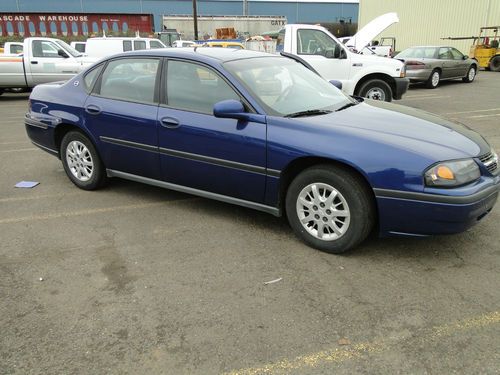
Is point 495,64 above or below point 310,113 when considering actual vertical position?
below

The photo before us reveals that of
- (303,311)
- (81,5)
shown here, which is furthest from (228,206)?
(81,5)

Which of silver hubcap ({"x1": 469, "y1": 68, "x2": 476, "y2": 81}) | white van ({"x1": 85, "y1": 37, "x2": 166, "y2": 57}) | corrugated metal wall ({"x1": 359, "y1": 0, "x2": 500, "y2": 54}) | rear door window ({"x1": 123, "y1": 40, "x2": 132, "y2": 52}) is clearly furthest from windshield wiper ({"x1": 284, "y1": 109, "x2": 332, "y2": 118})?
corrugated metal wall ({"x1": 359, "y1": 0, "x2": 500, "y2": 54})

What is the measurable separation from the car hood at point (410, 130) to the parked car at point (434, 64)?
41.1 feet

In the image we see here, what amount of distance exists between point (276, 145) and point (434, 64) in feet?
46.1

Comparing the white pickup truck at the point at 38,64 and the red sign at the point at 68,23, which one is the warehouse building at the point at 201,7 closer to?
the red sign at the point at 68,23

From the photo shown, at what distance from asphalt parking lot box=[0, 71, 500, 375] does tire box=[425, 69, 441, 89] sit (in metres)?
13.1

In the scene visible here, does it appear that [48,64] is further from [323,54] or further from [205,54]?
[205,54]

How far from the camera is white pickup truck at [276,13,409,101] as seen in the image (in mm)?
10117

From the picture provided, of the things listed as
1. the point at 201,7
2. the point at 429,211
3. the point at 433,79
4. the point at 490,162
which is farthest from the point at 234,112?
the point at 201,7

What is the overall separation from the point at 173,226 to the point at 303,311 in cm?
173

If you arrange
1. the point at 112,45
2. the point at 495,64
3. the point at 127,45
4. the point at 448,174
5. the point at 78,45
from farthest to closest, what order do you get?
the point at 495,64, the point at 78,45, the point at 127,45, the point at 112,45, the point at 448,174

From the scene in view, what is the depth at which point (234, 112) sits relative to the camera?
12.3 ft

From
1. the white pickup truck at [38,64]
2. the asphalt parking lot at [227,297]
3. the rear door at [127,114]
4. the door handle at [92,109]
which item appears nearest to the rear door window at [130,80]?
the rear door at [127,114]

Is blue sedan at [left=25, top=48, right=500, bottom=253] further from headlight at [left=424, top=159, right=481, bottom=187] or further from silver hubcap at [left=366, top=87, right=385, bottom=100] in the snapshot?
silver hubcap at [left=366, top=87, right=385, bottom=100]
